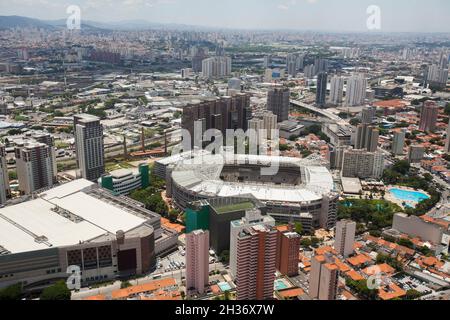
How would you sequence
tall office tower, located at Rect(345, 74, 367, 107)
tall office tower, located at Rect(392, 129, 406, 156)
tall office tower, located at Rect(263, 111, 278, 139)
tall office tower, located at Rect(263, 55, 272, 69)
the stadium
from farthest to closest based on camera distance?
tall office tower, located at Rect(263, 55, 272, 69) → tall office tower, located at Rect(345, 74, 367, 107) → tall office tower, located at Rect(263, 111, 278, 139) → tall office tower, located at Rect(392, 129, 406, 156) → the stadium

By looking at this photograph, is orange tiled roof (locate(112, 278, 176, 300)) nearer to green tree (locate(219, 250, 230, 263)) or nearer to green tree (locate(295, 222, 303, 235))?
green tree (locate(219, 250, 230, 263))

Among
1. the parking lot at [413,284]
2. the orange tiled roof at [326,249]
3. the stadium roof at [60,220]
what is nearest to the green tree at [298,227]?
the orange tiled roof at [326,249]

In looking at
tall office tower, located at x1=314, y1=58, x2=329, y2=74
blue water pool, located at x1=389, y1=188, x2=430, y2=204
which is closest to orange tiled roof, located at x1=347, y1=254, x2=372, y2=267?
blue water pool, located at x1=389, y1=188, x2=430, y2=204

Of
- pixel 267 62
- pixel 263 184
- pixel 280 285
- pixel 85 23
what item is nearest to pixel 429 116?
pixel 263 184

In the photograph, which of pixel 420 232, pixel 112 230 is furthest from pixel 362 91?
pixel 112 230

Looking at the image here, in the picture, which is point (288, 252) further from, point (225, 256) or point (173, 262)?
point (173, 262)
